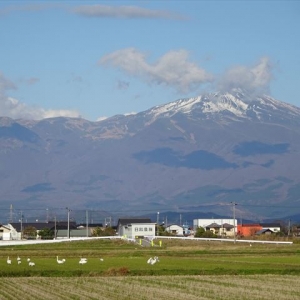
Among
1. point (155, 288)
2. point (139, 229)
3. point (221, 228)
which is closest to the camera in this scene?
point (155, 288)

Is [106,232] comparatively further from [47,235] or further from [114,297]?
[114,297]

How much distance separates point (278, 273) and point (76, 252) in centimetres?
2663

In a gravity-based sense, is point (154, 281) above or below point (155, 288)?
above

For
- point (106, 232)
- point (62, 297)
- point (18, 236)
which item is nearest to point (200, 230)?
point (106, 232)

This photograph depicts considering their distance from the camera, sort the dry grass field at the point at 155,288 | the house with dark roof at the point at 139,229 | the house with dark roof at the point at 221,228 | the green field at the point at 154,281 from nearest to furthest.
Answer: the dry grass field at the point at 155,288
the green field at the point at 154,281
the house with dark roof at the point at 139,229
the house with dark roof at the point at 221,228

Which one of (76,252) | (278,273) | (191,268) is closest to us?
(278,273)

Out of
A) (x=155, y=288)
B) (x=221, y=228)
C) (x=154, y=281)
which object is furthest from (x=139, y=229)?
(x=155, y=288)

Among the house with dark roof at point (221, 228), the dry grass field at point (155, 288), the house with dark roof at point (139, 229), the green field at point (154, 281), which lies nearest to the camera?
the dry grass field at point (155, 288)

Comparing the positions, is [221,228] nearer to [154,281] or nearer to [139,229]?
[139,229]

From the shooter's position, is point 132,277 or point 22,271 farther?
point 22,271

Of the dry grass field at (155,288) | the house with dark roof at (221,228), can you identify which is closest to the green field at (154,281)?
the dry grass field at (155,288)

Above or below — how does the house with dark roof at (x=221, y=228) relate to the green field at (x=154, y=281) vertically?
above

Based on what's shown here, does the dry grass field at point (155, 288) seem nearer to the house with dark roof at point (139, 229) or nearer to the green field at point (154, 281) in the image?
the green field at point (154, 281)

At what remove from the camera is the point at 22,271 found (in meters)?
39.5
